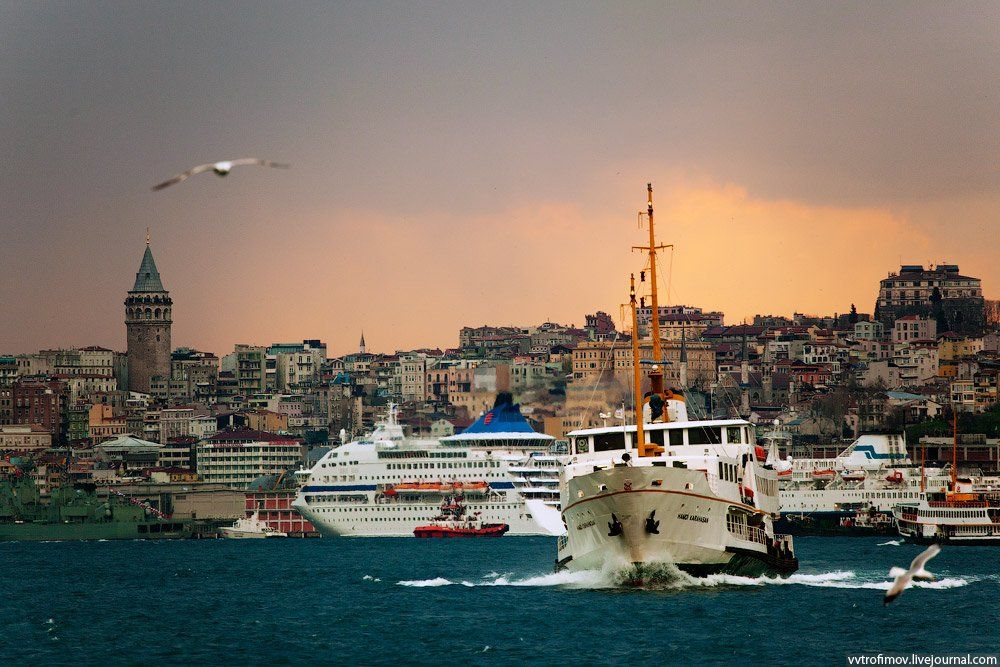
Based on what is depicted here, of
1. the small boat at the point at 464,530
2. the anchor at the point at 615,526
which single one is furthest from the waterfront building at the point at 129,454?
the anchor at the point at 615,526

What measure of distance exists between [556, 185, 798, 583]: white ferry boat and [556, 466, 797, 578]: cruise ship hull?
0.02 meters

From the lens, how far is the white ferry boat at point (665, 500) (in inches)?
1551

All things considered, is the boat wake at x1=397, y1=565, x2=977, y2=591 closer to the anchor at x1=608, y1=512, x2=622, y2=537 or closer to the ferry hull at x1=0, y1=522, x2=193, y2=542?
the anchor at x1=608, y1=512, x2=622, y2=537

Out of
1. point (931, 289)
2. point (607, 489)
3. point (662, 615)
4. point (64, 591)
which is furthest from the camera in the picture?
point (931, 289)

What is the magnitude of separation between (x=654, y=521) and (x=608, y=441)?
13.2ft

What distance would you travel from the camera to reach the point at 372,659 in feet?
109

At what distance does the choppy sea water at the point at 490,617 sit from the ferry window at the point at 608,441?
10.2 ft

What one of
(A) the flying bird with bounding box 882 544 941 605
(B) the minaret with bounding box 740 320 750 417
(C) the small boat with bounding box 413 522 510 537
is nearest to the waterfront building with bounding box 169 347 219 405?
(B) the minaret with bounding box 740 320 750 417

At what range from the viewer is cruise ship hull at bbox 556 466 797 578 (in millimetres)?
39344

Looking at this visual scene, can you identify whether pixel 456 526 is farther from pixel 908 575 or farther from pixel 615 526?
pixel 908 575

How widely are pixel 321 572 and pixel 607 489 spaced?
→ 73.7 ft

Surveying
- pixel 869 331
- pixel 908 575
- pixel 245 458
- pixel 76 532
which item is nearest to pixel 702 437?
pixel 908 575

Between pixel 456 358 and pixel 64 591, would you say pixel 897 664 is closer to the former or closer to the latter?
pixel 64 591

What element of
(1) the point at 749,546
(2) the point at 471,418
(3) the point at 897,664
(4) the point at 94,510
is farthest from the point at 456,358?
(3) the point at 897,664
